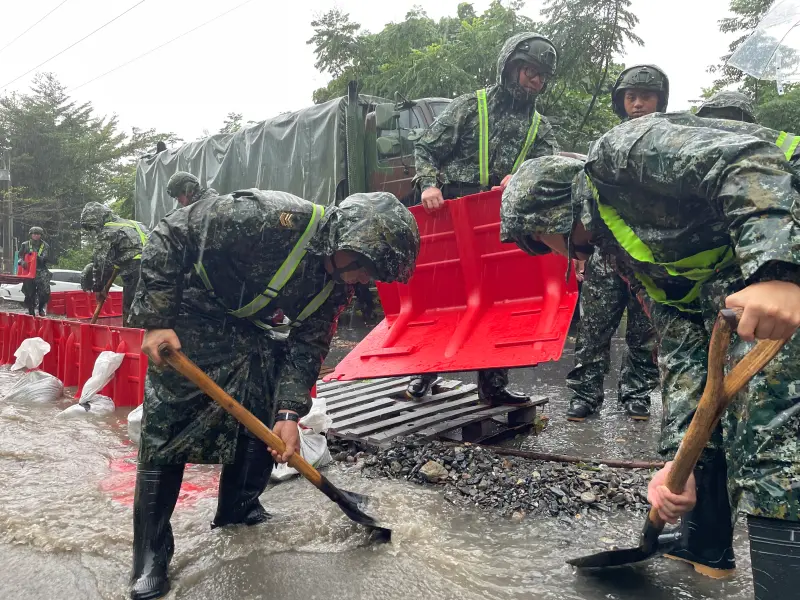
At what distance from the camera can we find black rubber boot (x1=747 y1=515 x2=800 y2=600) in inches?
55.3

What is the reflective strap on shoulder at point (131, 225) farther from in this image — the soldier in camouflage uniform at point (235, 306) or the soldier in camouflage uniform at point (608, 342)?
the soldier in camouflage uniform at point (608, 342)

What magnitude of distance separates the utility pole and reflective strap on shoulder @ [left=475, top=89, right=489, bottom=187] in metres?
30.2

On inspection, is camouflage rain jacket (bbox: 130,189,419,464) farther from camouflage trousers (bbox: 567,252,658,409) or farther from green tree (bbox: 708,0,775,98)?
green tree (bbox: 708,0,775,98)

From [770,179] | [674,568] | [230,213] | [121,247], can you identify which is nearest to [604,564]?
[674,568]

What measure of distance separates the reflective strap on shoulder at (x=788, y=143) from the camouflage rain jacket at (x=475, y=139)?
2.40 metres

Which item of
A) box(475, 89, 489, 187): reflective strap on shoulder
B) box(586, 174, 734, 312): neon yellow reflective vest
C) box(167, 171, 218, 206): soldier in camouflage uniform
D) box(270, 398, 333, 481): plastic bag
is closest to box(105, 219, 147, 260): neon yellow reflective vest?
box(167, 171, 218, 206): soldier in camouflage uniform

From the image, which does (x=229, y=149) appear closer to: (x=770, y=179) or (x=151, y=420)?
(x=151, y=420)

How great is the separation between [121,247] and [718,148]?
6009 millimetres

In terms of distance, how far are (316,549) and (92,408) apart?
317cm

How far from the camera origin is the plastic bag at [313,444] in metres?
3.21

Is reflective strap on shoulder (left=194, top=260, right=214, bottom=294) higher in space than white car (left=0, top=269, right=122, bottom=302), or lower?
higher

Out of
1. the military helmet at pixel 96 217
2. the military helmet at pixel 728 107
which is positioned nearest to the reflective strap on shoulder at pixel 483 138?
the military helmet at pixel 728 107

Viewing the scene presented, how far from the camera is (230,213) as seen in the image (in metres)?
2.23

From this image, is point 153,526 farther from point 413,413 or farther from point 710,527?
point 413,413
